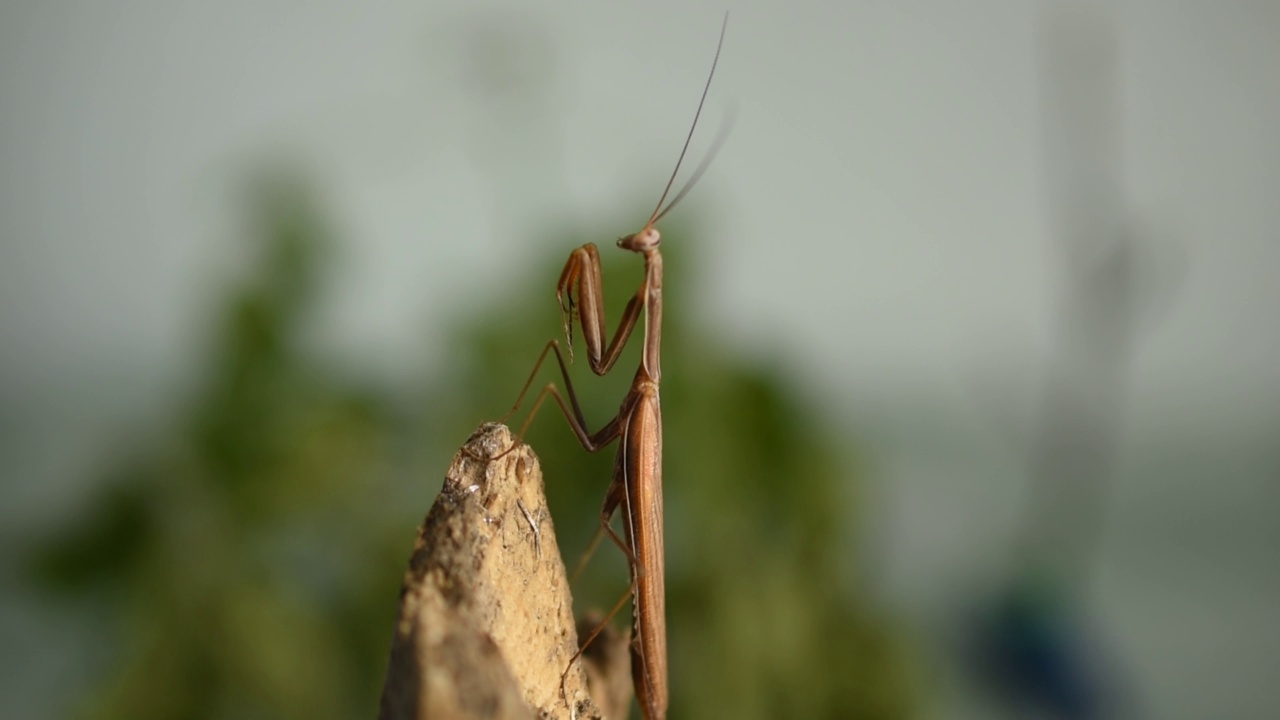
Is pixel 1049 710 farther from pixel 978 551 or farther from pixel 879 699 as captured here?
pixel 879 699

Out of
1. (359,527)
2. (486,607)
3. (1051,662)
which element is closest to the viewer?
(486,607)

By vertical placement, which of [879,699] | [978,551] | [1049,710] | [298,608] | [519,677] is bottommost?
[1049,710]

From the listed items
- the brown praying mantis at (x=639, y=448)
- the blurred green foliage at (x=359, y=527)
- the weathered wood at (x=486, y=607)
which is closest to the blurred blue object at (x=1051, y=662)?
the blurred green foliage at (x=359, y=527)

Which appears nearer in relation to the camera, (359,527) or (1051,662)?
(359,527)

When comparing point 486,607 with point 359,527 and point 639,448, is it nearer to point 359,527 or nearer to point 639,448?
point 639,448

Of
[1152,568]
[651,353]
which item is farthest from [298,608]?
[1152,568]

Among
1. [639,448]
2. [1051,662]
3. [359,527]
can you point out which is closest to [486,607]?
[639,448]
